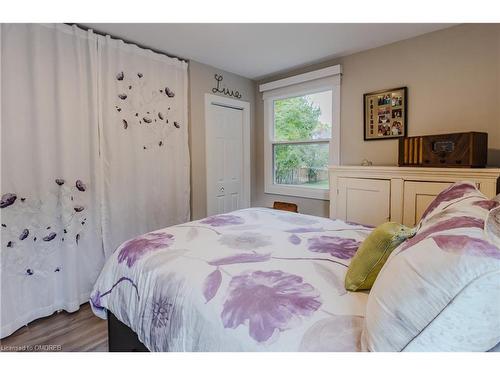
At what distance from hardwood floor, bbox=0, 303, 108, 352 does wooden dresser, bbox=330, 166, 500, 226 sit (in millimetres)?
2172

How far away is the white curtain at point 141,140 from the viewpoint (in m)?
2.45

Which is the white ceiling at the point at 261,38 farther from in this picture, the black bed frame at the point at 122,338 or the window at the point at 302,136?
the black bed frame at the point at 122,338

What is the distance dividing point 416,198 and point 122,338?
219cm

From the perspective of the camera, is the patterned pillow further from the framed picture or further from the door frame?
the door frame

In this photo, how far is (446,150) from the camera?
207 cm

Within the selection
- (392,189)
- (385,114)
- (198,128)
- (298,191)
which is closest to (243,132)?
(198,128)

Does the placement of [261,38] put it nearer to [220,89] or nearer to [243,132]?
[220,89]

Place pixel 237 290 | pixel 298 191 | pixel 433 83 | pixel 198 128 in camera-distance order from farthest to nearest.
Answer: pixel 298 191 → pixel 198 128 → pixel 433 83 → pixel 237 290

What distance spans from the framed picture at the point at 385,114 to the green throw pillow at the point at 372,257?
1961mm
